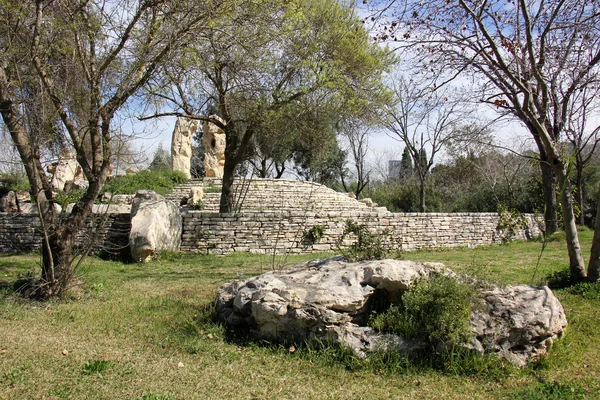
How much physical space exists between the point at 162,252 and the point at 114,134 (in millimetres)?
5111

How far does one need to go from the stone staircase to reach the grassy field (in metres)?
12.8

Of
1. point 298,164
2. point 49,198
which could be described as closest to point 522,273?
point 49,198

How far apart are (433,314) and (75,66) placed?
589 centimetres

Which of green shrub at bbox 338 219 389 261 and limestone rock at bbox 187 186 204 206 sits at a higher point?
limestone rock at bbox 187 186 204 206

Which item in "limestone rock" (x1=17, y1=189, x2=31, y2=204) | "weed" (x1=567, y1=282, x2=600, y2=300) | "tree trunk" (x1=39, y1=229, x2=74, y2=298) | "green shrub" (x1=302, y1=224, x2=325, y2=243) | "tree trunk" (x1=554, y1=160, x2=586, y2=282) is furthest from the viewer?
"limestone rock" (x1=17, y1=189, x2=31, y2=204)

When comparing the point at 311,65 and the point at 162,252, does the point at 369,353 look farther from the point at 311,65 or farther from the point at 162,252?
the point at 311,65

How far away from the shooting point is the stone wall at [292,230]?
1184cm

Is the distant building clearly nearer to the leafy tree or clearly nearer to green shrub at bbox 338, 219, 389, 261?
the leafy tree

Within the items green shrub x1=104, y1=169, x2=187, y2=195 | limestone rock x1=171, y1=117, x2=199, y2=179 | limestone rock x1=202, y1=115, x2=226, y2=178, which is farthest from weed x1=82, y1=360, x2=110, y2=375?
limestone rock x1=202, y1=115, x2=226, y2=178

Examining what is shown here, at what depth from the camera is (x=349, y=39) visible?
529 inches

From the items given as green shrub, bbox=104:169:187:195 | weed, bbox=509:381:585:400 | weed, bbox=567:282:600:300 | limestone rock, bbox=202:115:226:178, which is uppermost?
limestone rock, bbox=202:115:226:178

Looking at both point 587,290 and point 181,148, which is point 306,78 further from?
point 181,148

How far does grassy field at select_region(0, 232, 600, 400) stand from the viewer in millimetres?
3432

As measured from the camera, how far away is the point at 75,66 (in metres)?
6.59
